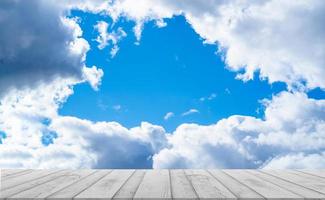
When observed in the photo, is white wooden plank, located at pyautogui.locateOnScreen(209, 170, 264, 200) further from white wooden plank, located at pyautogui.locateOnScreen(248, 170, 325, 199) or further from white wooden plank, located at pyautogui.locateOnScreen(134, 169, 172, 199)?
white wooden plank, located at pyautogui.locateOnScreen(134, 169, 172, 199)

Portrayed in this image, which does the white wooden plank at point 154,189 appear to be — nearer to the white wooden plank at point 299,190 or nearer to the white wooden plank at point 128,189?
the white wooden plank at point 128,189

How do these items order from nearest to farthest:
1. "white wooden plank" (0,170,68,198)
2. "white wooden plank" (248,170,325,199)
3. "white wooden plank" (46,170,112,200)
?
1. "white wooden plank" (46,170,112,200)
2. "white wooden plank" (248,170,325,199)
3. "white wooden plank" (0,170,68,198)

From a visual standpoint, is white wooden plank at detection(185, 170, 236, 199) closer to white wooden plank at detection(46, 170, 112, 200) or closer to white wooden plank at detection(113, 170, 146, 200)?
white wooden plank at detection(113, 170, 146, 200)

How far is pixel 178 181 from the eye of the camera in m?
4.52

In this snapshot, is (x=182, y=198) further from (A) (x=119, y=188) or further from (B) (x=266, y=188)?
(B) (x=266, y=188)

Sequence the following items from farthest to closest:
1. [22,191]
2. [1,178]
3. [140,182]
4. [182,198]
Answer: [1,178] < [140,182] < [22,191] < [182,198]

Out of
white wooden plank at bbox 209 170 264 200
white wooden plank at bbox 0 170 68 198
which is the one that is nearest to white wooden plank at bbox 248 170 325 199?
white wooden plank at bbox 209 170 264 200

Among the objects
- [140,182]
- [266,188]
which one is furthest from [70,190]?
[266,188]

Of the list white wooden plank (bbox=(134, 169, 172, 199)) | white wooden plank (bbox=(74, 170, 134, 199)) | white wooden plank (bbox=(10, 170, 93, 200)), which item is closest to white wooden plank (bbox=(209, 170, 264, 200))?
white wooden plank (bbox=(134, 169, 172, 199))

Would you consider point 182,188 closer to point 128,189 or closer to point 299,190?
point 128,189

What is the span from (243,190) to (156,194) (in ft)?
2.85

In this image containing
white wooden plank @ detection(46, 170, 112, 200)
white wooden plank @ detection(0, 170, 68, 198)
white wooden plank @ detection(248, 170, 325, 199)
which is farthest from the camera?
white wooden plank @ detection(0, 170, 68, 198)

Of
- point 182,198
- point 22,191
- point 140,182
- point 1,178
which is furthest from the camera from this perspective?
point 1,178

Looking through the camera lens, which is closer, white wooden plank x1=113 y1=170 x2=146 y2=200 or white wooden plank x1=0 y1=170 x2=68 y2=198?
white wooden plank x1=113 y1=170 x2=146 y2=200
